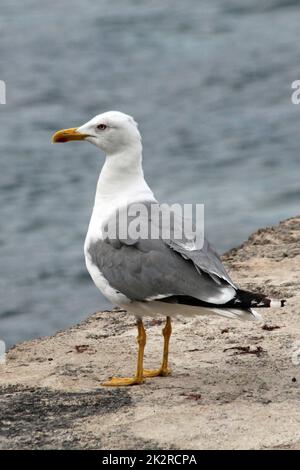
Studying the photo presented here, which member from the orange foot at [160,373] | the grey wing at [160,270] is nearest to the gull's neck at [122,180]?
the grey wing at [160,270]

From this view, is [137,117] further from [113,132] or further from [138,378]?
[138,378]

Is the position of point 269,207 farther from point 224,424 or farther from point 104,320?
point 224,424

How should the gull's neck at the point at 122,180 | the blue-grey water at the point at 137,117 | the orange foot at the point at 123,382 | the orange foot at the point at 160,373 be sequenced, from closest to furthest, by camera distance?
the orange foot at the point at 123,382, the orange foot at the point at 160,373, the gull's neck at the point at 122,180, the blue-grey water at the point at 137,117

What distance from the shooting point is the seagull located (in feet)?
17.8

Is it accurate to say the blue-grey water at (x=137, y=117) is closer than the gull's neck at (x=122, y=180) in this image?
No

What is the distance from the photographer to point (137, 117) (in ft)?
44.5

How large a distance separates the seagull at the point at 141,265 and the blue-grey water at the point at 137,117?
3020mm

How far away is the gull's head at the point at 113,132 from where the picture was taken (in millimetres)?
6137

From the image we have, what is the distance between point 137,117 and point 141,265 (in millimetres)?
8138

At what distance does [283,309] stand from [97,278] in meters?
1.46

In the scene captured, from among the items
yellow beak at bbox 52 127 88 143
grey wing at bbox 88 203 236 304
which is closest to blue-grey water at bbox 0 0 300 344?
yellow beak at bbox 52 127 88 143

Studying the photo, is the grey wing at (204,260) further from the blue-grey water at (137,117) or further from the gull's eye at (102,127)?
the blue-grey water at (137,117)

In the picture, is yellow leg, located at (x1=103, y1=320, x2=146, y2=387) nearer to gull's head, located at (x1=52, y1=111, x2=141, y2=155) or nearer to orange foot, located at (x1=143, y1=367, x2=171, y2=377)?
orange foot, located at (x1=143, y1=367, x2=171, y2=377)

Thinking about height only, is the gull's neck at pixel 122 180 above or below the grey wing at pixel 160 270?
above
